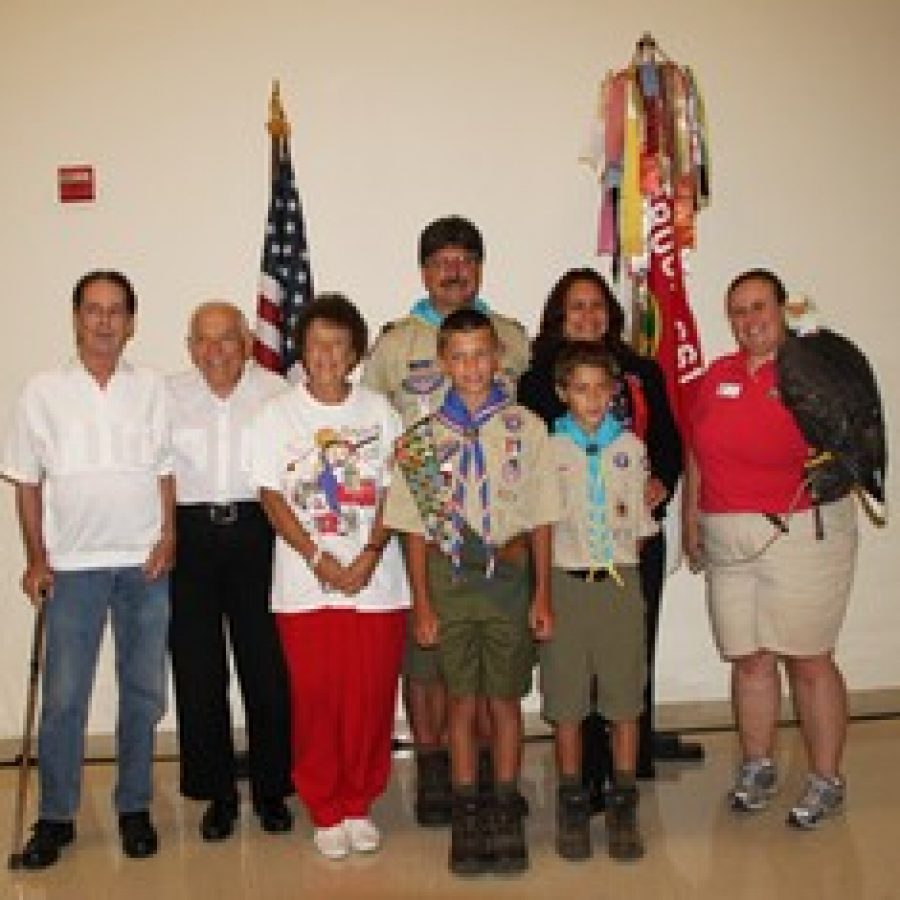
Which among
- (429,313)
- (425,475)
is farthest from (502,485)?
(429,313)

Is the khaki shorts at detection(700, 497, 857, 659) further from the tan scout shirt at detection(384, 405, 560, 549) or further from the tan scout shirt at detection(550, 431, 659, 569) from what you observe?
the tan scout shirt at detection(384, 405, 560, 549)

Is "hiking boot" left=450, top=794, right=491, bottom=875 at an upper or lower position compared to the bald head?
lower

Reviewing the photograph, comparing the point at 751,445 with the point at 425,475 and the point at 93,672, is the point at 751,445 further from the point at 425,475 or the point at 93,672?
the point at 93,672

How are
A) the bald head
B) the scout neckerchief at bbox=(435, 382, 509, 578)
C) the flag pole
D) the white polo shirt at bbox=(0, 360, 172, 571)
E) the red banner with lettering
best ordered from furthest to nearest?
the flag pole
the red banner with lettering
the bald head
the white polo shirt at bbox=(0, 360, 172, 571)
the scout neckerchief at bbox=(435, 382, 509, 578)

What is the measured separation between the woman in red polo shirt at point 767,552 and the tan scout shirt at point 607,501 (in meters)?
0.33

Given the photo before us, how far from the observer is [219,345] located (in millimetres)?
2961

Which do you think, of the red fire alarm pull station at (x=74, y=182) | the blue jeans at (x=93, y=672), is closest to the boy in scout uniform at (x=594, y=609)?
the blue jeans at (x=93, y=672)

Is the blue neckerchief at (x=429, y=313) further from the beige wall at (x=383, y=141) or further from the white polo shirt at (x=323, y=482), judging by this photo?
the beige wall at (x=383, y=141)

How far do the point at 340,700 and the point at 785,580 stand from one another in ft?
4.02

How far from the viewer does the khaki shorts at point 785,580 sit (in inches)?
117

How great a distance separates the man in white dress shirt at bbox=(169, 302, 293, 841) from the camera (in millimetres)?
2977

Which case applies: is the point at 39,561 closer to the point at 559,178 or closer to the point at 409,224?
the point at 409,224

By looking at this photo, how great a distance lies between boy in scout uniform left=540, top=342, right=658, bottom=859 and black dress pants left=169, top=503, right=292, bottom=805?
0.77 m

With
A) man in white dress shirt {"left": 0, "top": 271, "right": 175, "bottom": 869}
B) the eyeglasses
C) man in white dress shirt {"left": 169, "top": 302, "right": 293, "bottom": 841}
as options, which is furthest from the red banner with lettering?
man in white dress shirt {"left": 0, "top": 271, "right": 175, "bottom": 869}
